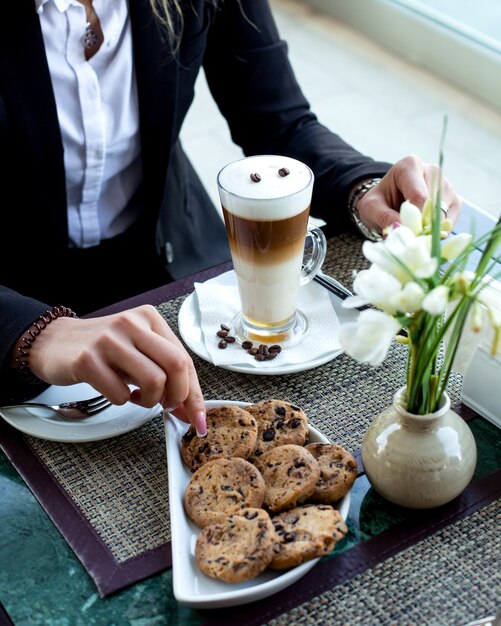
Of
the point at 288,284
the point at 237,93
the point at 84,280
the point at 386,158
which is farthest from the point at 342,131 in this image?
the point at 288,284

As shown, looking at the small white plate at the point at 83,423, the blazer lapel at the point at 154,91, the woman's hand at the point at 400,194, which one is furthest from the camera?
the blazer lapel at the point at 154,91

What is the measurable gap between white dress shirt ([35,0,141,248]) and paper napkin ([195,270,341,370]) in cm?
37

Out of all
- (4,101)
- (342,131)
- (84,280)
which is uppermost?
(4,101)

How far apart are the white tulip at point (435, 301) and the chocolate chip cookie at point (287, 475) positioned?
22 centimetres

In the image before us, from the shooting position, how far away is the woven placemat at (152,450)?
Answer: 0.79 metres

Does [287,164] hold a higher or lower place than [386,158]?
higher

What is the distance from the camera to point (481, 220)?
3.91ft

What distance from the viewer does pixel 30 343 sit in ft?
3.03

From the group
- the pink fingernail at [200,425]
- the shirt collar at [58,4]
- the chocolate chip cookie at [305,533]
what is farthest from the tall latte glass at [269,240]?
the shirt collar at [58,4]

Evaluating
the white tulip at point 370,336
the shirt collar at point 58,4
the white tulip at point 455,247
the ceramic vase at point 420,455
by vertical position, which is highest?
the white tulip at point 455,247

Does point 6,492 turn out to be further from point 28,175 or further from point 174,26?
point 174,26

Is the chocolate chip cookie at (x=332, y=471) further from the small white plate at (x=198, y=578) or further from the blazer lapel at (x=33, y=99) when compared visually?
the blazer lapel at (x=33, y=99)

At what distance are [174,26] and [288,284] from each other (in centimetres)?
55

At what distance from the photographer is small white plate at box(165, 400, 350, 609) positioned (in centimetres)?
68
